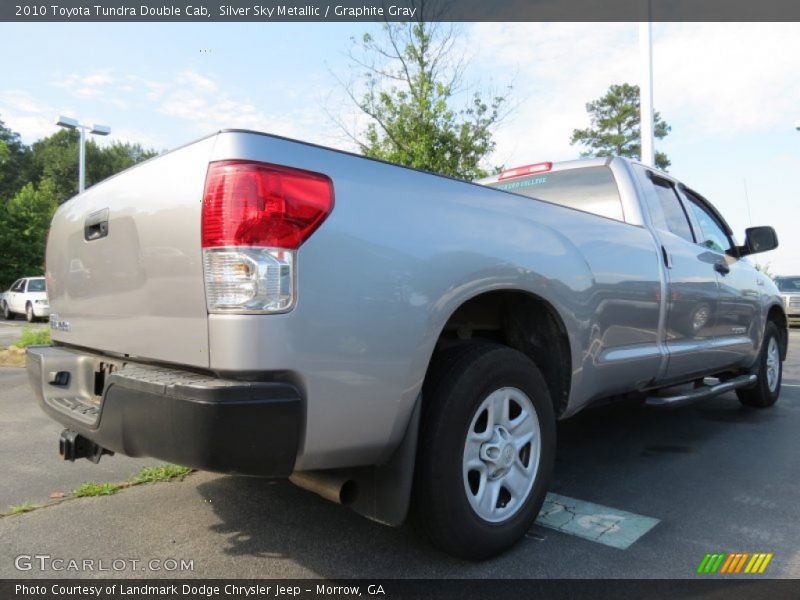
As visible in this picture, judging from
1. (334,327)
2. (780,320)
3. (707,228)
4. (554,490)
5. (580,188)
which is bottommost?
(554,490)

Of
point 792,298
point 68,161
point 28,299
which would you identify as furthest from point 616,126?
point 68,161

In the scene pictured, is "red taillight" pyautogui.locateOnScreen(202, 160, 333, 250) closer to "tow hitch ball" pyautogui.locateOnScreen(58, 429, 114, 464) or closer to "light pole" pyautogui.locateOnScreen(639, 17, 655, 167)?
"tow hitch ball" pyautogui.locateOnScreen(58, 429, 114, 464)

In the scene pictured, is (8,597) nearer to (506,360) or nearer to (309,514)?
(309,514)

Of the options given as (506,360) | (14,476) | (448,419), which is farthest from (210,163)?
(14,476)

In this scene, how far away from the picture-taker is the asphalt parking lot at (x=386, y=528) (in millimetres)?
2469

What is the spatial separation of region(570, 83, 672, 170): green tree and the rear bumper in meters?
38.7

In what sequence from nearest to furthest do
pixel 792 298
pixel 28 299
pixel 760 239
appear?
pixel 760 239 < pixel 792 298 < pixel 28 299

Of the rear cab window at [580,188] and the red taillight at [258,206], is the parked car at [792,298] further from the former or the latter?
the red taillight at [258,206]

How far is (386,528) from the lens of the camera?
2.85 meters

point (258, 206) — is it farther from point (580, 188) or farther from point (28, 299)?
point (28, 299)

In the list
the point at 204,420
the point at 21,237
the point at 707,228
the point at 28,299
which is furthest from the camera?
the point at 21,237

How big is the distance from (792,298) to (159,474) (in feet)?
66.9

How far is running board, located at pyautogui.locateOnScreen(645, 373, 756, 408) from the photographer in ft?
12.0

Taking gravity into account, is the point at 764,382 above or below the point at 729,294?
below
